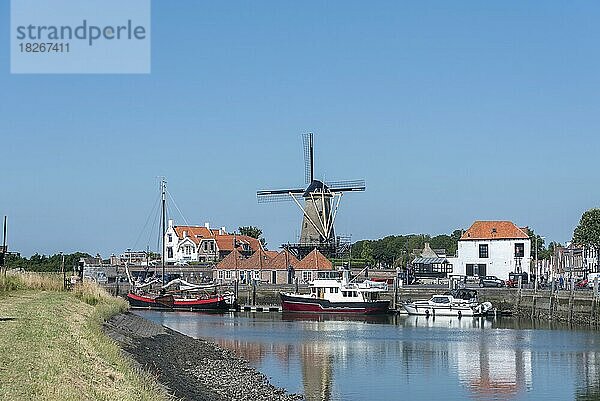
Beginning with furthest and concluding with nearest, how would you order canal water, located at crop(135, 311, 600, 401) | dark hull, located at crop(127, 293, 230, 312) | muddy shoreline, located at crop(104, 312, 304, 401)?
dark hull, located at crop(127, 293, 230, 312) → canal water, located at crop(135, 311, 600, 401) → muddy shoreline, located at crop(104, 312, 304, 401)

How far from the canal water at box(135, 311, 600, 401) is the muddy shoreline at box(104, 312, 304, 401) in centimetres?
143

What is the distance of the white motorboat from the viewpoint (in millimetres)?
76375

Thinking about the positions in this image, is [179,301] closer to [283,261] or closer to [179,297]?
[179,297]

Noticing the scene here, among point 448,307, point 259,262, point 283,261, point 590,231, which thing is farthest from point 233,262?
point 590,231

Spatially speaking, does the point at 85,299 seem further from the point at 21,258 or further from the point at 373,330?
the point at 21,258

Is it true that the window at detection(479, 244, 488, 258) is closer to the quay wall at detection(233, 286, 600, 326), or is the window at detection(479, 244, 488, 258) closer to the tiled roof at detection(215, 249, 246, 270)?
the quay wall at detection(233, 286, 600, 326)

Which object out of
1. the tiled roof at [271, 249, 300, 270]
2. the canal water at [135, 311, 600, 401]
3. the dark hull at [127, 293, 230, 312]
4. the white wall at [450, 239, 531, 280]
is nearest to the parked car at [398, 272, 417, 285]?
the white wall at [450, 239, 531, 280]

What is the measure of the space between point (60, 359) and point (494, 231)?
79846mm

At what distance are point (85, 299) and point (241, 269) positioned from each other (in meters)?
53.6

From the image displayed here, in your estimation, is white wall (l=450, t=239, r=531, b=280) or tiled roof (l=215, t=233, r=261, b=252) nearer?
white wall (l=450, t=239, r=531, b=280)

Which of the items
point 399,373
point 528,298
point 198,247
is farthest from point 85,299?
point 198,247

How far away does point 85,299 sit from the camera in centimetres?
4653

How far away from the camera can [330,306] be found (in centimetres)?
7994

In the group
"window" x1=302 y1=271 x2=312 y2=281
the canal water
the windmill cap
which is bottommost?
the canal water
